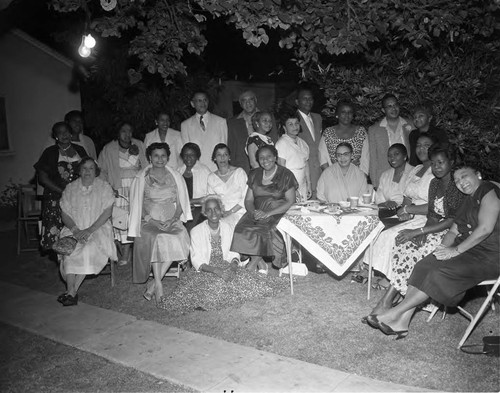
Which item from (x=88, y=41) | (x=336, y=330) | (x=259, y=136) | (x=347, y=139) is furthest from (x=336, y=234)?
(x=88, y=41)

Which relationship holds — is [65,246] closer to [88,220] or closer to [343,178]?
[88,220]

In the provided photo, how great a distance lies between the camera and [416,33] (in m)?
6.17

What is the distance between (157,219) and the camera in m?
6.30

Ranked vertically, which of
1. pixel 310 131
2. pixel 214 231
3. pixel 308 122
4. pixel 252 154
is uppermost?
pixel 308 122

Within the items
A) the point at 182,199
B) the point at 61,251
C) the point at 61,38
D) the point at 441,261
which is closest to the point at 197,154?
the point at 182,199

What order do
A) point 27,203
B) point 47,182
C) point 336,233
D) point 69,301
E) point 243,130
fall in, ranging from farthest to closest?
point 27,203 < point 243,130 < point 47,182 < point 69,301 < point 336,233

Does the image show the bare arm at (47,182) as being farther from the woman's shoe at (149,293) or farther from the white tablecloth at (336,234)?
the white tablecloth at (336,234)

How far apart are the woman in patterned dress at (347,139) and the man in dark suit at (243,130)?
811 mm

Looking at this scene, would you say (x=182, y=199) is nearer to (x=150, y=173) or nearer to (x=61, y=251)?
(x=150, y=173)

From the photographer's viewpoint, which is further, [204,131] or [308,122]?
[204,131]

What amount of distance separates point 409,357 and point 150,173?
3.66 metres

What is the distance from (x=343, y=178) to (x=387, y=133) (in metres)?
1.02

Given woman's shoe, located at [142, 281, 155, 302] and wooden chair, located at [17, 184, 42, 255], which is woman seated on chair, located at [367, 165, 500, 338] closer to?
woman's shoe, located at [142, 281, 155, 302]

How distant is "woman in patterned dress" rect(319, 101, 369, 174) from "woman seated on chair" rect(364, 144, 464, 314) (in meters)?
1.55
